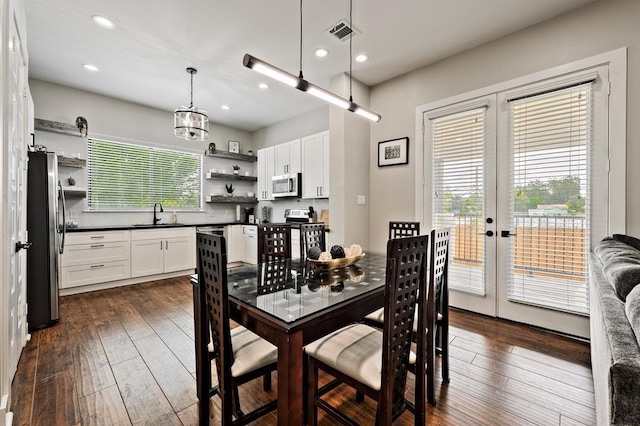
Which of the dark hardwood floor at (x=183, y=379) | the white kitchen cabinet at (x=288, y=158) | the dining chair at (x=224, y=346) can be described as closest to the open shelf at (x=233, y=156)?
the white kitchen cabinet at (x=288, y=158)

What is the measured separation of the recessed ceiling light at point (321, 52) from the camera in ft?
10.6

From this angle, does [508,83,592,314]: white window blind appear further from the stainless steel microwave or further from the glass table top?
the stainless steel microwave

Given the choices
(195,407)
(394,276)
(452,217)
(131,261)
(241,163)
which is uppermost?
(241,163)

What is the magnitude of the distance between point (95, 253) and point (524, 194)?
18.2ft

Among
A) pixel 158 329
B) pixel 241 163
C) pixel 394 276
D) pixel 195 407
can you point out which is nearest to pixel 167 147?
pixel 241 163

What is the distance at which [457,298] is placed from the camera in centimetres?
334

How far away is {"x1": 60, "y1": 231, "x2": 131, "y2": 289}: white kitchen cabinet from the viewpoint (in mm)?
3842

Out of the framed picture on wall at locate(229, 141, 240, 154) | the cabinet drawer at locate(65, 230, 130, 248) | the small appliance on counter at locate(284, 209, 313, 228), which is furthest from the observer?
the framed picture on wall at locate(229, 141, 240, 154)

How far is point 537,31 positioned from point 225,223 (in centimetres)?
557

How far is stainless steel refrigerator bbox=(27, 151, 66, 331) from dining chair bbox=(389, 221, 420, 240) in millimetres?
3528

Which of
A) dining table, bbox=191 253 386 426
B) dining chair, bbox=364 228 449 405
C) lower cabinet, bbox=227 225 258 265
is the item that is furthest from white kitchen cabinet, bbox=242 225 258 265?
dining chair, bbox=364 228 449 405

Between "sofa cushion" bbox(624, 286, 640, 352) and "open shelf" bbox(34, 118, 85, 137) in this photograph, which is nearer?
"sofa cushion" bbox(624, 286, 640, 352)

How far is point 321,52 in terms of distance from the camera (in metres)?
3.29

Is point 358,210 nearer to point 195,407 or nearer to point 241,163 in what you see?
point 195,407
